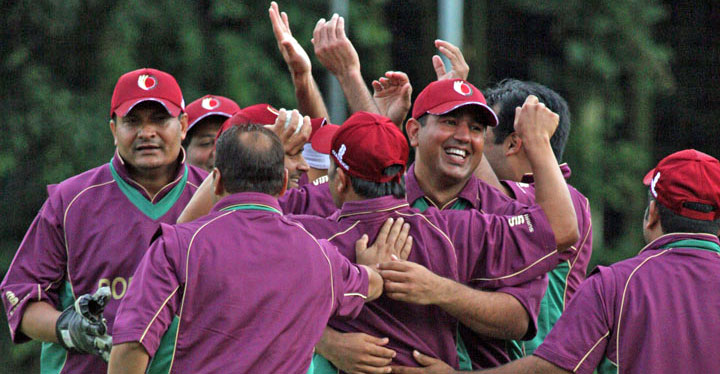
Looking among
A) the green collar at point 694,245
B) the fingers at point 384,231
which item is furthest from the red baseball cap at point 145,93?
the green collar at point 694,245

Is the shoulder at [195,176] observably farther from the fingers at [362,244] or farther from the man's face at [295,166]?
the fingers at [362,244]

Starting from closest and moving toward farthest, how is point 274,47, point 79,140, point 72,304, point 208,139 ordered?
point 72,304 → point 208,139 → point 79,140 → point 274,47

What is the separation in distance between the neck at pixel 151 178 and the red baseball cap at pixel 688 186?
6.51 feet

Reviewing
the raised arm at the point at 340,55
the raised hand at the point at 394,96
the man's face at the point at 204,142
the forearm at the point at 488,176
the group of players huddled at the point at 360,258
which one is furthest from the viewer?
the man's face at the point at 204,142

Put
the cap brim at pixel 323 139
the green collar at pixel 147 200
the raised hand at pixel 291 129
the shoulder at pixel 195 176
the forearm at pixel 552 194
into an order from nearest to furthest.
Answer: the forearm at pixel 552 194, the raised hand at pixel 291 129, the green collar at pixel 147 200, the shoulder at pixel 195 176, the cap brim at pixel 323 139

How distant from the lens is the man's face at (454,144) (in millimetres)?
4230

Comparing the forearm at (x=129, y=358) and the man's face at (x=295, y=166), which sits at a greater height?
the man's face at (x=295, y=166)

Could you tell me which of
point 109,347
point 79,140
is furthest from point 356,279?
point 79,140

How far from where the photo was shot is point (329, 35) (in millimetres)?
5145

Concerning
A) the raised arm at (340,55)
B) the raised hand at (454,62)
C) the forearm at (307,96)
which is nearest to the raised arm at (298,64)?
the forearm at (307,96)

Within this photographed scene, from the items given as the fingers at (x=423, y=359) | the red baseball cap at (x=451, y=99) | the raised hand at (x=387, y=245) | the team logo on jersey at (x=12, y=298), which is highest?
the red baseball cap at (x=451, y=99)

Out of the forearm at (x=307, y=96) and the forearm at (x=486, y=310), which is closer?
the forearm at (x=486, y=310)

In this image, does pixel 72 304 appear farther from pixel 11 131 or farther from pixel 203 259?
pixel 11 131

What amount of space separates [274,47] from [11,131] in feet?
8.99
